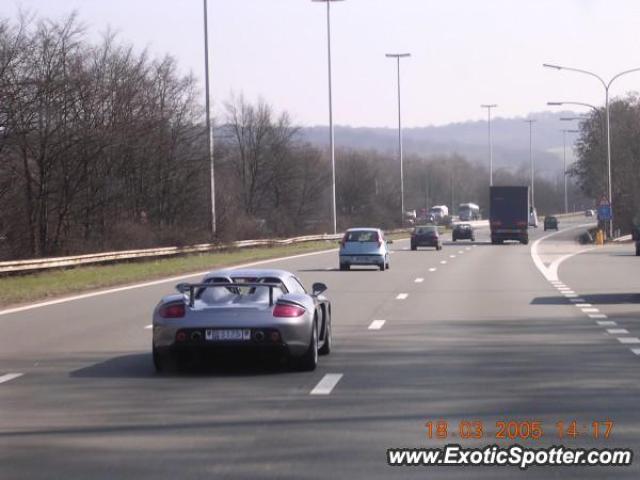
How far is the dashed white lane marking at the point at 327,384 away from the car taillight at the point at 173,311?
1.73m

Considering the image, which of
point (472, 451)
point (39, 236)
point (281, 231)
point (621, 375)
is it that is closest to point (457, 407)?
point (472, 451)

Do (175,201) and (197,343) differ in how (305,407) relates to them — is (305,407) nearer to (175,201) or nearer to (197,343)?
(197,343)

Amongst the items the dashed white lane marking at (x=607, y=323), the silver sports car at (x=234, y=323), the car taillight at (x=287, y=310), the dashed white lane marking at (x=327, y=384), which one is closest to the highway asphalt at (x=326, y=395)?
the dashed white lane marking at (x=327, y=384)

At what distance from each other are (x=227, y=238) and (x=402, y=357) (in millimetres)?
48007

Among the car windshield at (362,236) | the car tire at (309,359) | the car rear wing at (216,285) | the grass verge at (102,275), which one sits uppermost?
the car rear wing at (216,285)

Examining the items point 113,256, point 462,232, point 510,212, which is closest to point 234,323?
point 113,256

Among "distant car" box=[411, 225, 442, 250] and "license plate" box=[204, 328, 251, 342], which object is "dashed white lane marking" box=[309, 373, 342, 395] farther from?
"distant car" box=[411, 225, 442, 250]

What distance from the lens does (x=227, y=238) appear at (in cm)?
6306

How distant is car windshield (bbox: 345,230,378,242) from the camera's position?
141 feet

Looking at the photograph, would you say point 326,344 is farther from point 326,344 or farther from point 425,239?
point 425,239

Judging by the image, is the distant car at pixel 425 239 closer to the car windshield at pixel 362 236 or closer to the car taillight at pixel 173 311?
the car windshield at pixel 362 236

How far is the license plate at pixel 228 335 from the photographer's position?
13.3 meters

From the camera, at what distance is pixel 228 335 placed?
13.4 m

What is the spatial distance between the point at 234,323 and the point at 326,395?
5.93ft
